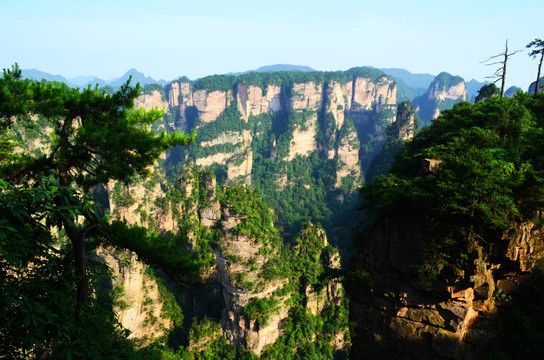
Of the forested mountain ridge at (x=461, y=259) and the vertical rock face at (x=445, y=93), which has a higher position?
the vertical rock face at (x=445, y=93)

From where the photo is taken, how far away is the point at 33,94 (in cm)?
809

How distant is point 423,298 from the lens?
12.2 m

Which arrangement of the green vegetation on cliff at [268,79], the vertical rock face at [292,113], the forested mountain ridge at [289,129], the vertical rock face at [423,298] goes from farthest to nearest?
the green vegetation on cliff at [268,79]
the vertical rock face at [292,113]
the forested mountain ridge at [289,129]
the vertical rock face at [423,298]

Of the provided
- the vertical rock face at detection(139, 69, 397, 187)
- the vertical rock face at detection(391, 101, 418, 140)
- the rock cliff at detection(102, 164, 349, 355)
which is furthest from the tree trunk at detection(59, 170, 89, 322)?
the vertical rock face at detection(139, 69, 397, 187)

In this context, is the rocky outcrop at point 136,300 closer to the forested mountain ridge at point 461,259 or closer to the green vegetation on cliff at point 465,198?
the forested mountain ridge at point 461,259

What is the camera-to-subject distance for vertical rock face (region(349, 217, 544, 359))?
1139 centimetres

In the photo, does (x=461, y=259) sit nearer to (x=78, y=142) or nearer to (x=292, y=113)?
(x=78, y=142)

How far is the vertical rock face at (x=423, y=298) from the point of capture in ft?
37.4

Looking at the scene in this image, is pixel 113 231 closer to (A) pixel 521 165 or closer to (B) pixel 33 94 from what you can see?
(B) pixel 33 94

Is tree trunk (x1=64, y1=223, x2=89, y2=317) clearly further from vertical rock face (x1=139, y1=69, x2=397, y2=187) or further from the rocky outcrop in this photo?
vertical rock face (x1=139, y1=69, x2=397, y2=187)

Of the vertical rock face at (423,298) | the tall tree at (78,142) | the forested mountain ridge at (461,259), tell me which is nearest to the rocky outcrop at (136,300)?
the vertical rock face at (423,298)

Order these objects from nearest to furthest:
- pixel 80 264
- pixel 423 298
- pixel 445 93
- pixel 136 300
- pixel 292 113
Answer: pixel 80 264 → pixel 423 298 → pixel 136 300 → pixel 292 113 → pixel 445 93

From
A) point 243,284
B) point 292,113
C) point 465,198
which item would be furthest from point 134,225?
point 292,113

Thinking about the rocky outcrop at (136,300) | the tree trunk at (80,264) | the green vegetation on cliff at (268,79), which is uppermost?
the green vegetation on cliff at (268,79)
